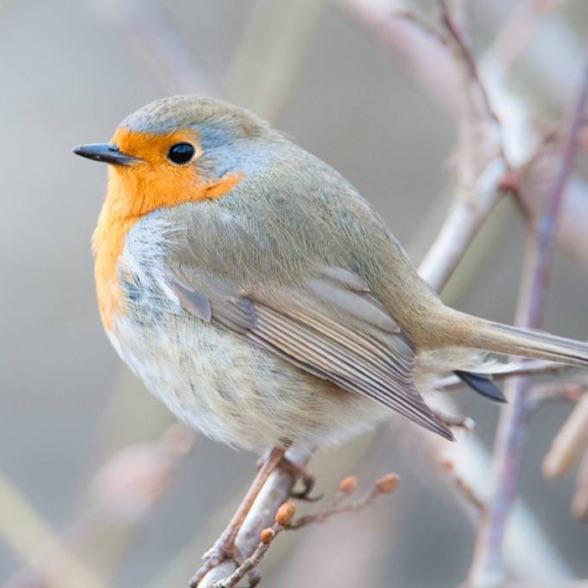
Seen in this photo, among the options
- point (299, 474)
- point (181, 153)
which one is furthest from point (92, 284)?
point (299, 474)

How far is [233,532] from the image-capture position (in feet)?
10.4

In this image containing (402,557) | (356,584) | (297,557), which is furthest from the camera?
(402,557)

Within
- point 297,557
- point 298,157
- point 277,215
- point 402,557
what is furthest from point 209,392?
point 402,557

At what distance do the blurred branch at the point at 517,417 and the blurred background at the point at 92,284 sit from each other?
0.64m

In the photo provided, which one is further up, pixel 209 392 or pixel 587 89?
pixel 587 89

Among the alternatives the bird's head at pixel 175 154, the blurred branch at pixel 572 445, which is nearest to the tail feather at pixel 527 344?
the blurred branch at pixel 572 445

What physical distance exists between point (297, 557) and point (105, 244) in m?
1.58

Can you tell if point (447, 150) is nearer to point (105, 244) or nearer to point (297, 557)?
point (297, 557)

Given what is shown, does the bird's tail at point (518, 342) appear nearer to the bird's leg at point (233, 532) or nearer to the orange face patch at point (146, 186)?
the bird's leg at point (233, 532)

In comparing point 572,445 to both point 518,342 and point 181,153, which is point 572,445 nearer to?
point 518,342

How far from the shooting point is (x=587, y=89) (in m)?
3.47

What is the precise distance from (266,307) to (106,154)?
24.0 inches

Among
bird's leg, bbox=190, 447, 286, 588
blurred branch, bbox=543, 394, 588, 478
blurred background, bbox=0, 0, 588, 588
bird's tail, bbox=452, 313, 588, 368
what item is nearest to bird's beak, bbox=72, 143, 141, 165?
blurred background, bbox=0, 0, 588, 588

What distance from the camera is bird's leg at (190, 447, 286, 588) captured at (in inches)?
121
